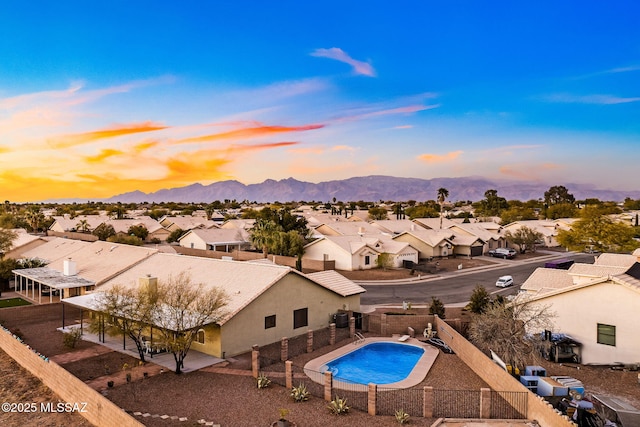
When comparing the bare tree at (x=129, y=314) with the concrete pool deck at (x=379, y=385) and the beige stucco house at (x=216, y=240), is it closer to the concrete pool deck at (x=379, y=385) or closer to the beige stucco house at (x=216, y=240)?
the concrete pool deck at (x=379, y=385)

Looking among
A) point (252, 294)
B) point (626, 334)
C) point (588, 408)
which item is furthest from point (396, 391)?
point (626, 334)

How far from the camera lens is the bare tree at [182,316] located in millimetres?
21656

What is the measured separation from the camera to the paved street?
40938 millimetres

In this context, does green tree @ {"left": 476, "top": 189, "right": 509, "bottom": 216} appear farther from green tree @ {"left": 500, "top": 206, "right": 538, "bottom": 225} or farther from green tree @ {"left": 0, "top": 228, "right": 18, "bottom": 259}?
green tree @ {"left": 0, "top": 228, "right": 18, "bottom": 259}

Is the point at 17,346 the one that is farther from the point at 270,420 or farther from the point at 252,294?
the point at 270,420

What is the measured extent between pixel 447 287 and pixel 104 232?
5829 cm

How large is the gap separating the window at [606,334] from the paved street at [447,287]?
49.8ft

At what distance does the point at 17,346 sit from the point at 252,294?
41.3ft

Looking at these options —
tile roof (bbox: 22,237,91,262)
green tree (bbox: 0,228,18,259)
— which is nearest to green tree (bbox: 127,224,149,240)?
tile roof (bbox: 22,237,91,262)

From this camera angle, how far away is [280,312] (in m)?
27.6

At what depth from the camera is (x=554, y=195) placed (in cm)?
15662

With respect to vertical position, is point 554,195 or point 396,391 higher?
point 554,195

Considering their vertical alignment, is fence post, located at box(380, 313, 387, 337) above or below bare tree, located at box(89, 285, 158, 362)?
below

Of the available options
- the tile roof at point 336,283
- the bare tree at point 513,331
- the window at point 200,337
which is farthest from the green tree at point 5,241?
the bare tree at point 513,331
